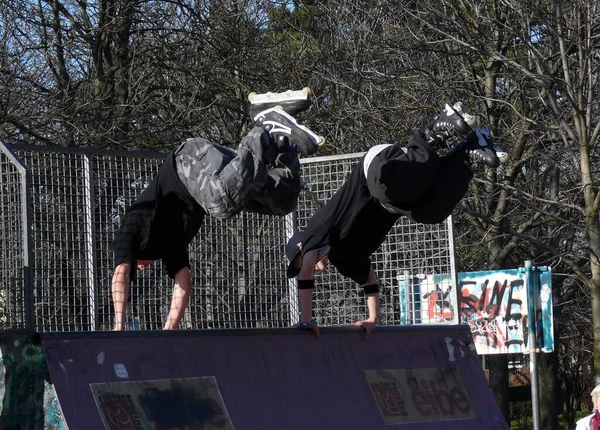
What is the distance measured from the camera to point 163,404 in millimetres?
5301

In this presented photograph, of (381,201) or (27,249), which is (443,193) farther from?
(27,249)

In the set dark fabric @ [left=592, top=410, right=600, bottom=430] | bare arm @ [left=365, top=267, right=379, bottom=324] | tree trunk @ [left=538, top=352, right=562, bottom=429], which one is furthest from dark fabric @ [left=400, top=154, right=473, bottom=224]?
tree trunk @ [left=538, top=352, right=562, bottom=429]

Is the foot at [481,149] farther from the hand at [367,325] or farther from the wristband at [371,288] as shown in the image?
the hand at [367,325]

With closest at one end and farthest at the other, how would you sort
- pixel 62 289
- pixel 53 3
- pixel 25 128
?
Answer: pixel 62 289 → pixel 25 128 → pixel 53 3

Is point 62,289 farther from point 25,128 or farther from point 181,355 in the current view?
point 25,128

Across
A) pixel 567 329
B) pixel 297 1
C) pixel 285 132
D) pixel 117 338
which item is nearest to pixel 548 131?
pixel 297 1

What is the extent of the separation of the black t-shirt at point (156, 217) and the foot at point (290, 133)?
0.66m

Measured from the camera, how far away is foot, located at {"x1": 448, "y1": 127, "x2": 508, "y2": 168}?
6.39m

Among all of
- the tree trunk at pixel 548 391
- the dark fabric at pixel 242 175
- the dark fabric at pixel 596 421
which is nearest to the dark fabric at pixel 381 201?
the dark fabric at pixel 242 175

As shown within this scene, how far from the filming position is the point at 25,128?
12.2m

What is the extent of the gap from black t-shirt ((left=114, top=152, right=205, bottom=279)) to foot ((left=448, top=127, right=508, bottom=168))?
5.96 feet

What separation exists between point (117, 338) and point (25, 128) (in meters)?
7.56

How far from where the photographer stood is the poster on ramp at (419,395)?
22.2 ft

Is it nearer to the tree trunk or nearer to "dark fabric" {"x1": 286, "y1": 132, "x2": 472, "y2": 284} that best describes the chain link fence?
"dark fabric" {"x1": 286, "y1": 132, "x2": 472, "y2": 284}
